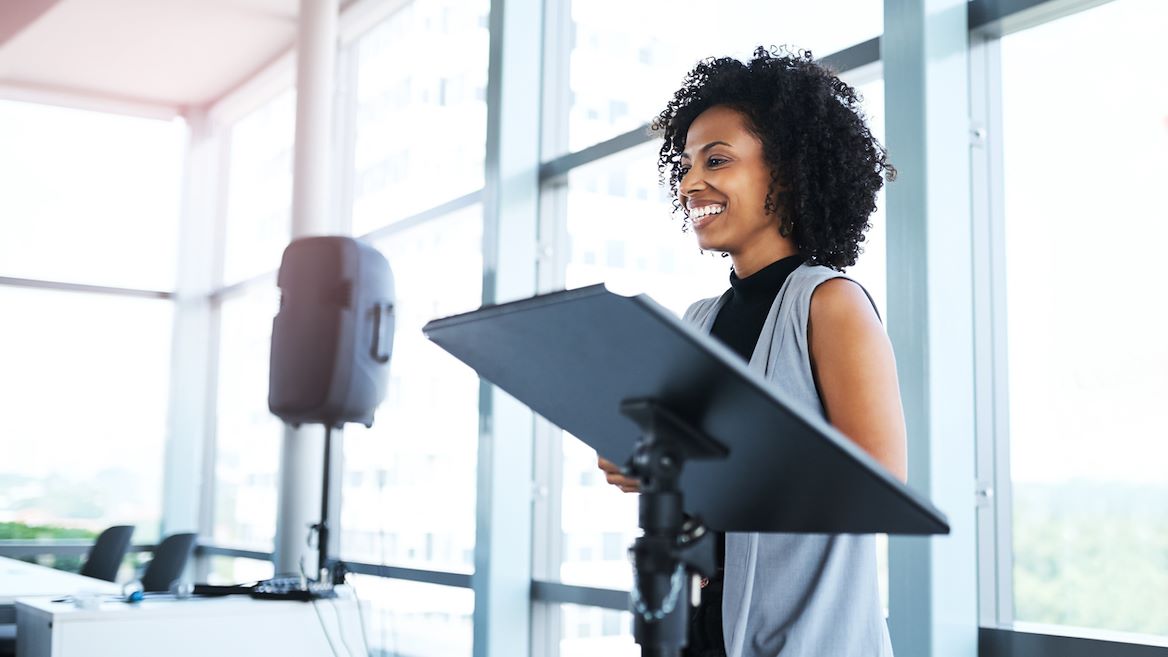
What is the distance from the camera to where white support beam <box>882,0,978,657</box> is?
2.62 meters

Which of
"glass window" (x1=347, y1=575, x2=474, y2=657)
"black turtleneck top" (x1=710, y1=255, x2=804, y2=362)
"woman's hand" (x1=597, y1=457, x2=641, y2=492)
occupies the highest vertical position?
"black turtleneck top" (x1=710, y1=255, x2=804, y2=362)

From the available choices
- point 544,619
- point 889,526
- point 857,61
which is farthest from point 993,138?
point 544,619

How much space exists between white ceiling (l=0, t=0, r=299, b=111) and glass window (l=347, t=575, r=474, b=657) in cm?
321

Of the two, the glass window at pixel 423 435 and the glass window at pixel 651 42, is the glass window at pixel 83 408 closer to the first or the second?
the glass window at pixel 423 435

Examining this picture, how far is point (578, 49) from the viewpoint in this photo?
464 cm

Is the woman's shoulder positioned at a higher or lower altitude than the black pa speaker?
lower

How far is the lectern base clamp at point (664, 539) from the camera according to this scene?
0.96 meters

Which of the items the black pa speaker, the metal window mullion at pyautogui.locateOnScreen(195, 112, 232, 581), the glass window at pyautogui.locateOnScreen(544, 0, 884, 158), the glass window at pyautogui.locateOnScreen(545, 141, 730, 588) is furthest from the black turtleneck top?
the metal window mullion at pyautogui.locateOnScreen(195, 112, 232, 581)

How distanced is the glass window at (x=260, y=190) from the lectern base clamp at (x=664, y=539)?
6.19 m

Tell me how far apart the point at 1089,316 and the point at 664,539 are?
196 centimetres

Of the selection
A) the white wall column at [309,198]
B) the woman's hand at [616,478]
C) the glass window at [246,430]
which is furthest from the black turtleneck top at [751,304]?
the glass window at [246,430]

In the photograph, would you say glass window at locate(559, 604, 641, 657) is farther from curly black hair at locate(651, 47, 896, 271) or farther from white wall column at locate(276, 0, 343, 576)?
curly black hair at locate(651, 47, 896, 271)

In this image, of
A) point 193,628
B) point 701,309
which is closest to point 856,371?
point 701,309

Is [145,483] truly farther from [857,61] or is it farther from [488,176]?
[857,61]
